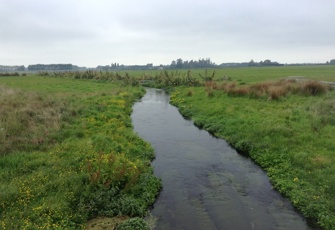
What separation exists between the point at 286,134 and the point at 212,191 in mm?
7890

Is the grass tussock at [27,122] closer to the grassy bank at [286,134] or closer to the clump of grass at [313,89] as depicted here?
the grassy bank at [286,134]

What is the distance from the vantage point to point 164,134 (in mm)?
20656

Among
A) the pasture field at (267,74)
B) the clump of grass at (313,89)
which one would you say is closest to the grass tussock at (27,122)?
the clump of grass at (313,89)

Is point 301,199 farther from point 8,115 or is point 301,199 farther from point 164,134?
point 8,115

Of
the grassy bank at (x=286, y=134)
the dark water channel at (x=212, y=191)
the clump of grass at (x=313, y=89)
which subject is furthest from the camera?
the clump of grass at (x=313, y=89)

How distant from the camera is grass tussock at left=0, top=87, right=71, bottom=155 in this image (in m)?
14.1

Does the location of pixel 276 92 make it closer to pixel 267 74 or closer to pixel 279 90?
pixel 279 90

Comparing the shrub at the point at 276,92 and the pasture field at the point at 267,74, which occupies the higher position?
the pasture field at the point at 267,74

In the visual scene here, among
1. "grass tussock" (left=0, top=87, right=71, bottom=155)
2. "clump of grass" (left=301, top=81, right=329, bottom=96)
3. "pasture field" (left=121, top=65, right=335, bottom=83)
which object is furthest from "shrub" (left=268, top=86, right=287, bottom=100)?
"pasture field" (left=121, top=65, right=335, bottom=83)

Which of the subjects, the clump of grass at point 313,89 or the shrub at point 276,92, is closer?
the shrub at point 276,92

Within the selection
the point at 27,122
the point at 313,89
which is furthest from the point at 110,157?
the point at 313,89

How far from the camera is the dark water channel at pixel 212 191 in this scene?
32.6 ft

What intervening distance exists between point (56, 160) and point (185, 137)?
31.9 ft

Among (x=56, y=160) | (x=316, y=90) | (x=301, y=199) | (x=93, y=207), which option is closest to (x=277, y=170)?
(x=301, y=199)
